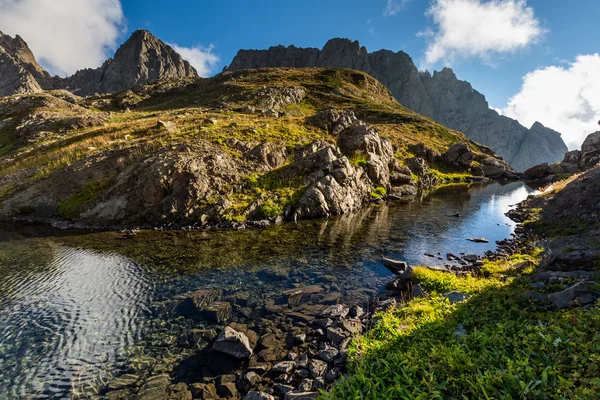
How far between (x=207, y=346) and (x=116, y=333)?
4949 mm

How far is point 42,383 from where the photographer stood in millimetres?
10852

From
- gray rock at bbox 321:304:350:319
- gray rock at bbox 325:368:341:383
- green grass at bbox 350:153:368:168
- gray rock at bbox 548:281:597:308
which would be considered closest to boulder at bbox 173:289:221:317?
gray rock at bbox 321:304:350:319

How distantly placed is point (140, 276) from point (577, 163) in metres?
137

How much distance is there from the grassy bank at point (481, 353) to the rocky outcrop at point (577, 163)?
80.3 meters

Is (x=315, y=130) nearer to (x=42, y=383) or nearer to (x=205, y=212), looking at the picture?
(x=205, y=212)

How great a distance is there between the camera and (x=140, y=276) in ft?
65.8

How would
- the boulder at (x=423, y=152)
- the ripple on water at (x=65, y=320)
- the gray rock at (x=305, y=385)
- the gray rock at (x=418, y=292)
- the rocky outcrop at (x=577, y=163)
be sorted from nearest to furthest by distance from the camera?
the gray rock at (x=305, y=385) < the ripple on water at (x=65, y=320) < the gray rock at (x=418, y=292) < the rocky outcrop at (x=577, y=163) < the boulder at (x=423, y=152)

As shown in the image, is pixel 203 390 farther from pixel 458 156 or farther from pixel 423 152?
pixel 458 156

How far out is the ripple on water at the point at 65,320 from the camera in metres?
11.2

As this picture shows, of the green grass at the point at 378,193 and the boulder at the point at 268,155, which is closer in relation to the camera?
the boulder at the point at 268,155

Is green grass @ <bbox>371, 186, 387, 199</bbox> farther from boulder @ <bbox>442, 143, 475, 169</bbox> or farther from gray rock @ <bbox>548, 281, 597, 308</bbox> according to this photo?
boulder @ <bbox>442, 143, 475, 169</bbox>

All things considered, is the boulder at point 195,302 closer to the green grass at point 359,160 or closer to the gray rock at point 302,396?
the gray rock at point 302,396

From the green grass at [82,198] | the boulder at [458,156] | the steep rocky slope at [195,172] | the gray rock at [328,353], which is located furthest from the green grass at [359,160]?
the boulder at [458,156]


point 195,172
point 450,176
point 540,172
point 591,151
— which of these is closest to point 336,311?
point 195,172
